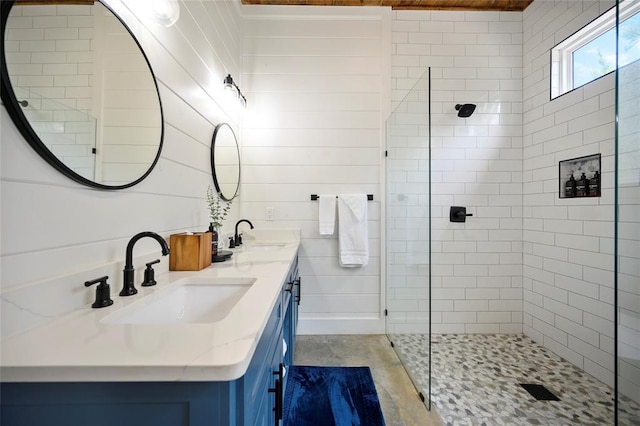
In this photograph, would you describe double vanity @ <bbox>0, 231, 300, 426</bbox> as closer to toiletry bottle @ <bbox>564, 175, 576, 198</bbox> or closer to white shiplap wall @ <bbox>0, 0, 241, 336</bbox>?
white shiplap wall @ <bbox>0, 0, 241, 336</bbox>

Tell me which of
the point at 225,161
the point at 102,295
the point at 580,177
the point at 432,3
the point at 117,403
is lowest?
the point at 117,403

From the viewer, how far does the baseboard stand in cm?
236

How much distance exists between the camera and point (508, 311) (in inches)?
93.9

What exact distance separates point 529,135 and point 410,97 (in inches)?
52.7

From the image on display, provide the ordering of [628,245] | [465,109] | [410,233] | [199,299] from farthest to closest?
1. [465,109]
2. [410,233]
3. [628,245]
4. [199,299]

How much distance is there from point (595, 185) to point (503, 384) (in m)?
1.55

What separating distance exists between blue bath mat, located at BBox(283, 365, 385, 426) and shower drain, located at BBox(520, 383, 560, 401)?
3.39 ft

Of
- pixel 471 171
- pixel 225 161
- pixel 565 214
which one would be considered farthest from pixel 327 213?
pixel 565 214

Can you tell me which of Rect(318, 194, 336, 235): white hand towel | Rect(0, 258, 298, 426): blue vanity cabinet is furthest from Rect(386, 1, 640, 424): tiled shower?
Rect(0, 258, 298, 426): blue vanity cabinet

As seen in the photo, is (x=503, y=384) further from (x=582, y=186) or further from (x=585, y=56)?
(x=585, y=56)

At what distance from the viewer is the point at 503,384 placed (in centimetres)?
170

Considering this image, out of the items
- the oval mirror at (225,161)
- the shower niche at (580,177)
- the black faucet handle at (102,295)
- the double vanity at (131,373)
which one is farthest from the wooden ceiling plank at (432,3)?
the double vanity at (131,373)

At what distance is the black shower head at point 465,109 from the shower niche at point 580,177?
0.83 metres

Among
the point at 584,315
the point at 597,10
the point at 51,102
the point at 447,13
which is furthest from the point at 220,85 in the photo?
the point at 584,315
